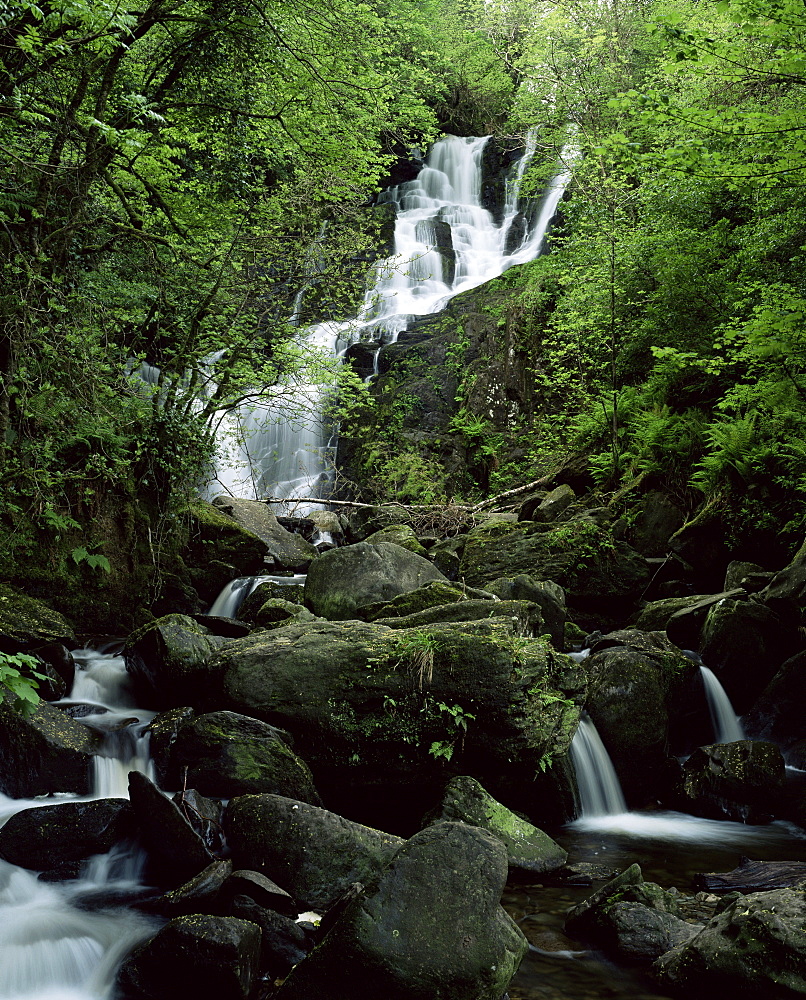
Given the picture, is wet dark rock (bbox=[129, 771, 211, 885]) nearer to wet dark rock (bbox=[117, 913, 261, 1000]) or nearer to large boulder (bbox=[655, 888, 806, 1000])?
wet dark rock (bbox=[117, 913, 261, 1000])

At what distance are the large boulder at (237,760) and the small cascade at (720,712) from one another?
15.8ft

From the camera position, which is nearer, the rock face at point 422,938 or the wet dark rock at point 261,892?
the rock face at point 422,938

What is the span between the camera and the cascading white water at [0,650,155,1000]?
3.79 metres

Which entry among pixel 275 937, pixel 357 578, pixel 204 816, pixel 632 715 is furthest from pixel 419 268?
pixel 275 937

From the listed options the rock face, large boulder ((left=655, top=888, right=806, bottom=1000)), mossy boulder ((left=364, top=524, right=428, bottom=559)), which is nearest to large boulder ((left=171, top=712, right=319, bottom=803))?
the rock face

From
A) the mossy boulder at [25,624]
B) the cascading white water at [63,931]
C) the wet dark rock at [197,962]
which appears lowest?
the cascading white water at [63,931]

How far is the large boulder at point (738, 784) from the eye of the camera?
20.1ft

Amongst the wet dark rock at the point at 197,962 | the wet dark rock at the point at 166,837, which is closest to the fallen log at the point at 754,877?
the wet dark rock at the point at 197,962

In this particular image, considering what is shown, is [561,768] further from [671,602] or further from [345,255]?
[345,255]

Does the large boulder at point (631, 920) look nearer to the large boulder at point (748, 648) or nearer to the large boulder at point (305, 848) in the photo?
the large boulder at point (305, 848)

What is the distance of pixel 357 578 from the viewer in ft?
30.2

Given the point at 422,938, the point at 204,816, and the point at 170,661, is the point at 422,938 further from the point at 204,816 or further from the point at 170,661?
the point at 170,661

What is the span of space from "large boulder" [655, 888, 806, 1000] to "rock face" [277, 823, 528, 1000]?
36.2 inches

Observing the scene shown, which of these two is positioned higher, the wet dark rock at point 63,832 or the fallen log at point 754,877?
the wet dark rock at point 63,832
